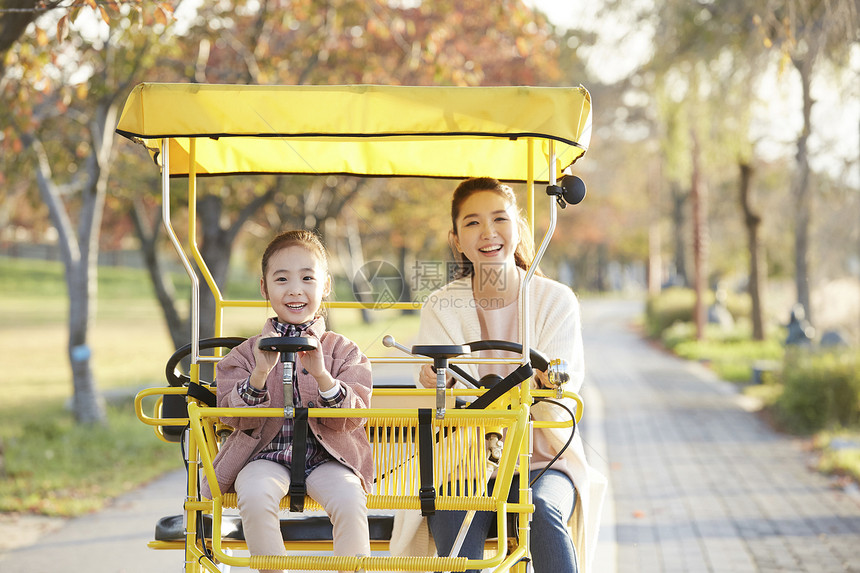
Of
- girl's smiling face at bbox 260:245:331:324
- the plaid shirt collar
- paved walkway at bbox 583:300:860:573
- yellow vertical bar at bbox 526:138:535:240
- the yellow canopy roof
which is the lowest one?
paved walkway at bbox 583:300:860:573

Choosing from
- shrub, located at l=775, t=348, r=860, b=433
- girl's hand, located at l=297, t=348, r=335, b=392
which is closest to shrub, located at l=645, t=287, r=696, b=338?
shrub, located at l=775, t=348, r=860, b=433

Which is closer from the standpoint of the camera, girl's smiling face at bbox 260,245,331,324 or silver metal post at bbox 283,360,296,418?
silver metal post at bbox 283,360,296,418

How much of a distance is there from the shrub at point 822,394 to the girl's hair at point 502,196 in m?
7.49

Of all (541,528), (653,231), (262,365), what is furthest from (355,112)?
(653,231)

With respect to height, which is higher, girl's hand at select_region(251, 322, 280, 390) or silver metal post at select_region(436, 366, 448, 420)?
girl's hand at select_region(251, 322, 280, 390)

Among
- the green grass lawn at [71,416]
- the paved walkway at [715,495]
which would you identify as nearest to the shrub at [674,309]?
the green grass lawn at [71,416]

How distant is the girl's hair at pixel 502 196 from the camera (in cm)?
411

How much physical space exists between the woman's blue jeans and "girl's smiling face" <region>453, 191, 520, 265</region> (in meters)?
0.97

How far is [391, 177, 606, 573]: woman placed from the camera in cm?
366

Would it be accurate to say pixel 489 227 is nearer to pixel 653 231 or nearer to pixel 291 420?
pixel 291 420

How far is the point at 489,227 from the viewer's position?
407 cm

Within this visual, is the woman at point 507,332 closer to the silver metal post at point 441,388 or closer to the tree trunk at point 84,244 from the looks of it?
the silver metal post at point 441,388

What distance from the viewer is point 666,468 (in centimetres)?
894

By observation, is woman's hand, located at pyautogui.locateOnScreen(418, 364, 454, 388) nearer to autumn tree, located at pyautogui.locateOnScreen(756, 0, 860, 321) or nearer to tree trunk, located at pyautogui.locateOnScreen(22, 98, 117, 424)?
autumn tree, located at pyautogui.locateOnScreen(756, 0, 860, 321)
